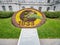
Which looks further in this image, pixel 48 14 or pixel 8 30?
pixel 48 14

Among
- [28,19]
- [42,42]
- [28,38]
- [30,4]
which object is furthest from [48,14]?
[28,38]

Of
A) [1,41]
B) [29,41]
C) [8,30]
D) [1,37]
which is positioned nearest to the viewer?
[29,41]

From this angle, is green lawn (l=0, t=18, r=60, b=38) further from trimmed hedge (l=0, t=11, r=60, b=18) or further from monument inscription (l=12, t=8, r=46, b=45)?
trimmed hedge (l=0, t=11, r=60, b=18)

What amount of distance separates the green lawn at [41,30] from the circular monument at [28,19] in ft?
1.78

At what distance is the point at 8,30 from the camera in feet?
49.0

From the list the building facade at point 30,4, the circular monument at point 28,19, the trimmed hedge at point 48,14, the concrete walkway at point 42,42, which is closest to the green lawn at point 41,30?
the circular monument at point 28,19

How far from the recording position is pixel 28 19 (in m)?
16.0

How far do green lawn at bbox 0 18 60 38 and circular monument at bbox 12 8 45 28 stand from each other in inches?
21.3

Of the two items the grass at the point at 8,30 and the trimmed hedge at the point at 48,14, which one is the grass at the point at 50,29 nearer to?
the trimmed hedge at the point at 48,14

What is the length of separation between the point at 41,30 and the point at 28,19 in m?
2.10

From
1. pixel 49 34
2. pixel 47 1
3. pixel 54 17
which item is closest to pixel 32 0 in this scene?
pixel 47 1

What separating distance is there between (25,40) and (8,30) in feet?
12.1

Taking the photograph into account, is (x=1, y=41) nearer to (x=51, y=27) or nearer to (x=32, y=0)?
(x=51, y=27)

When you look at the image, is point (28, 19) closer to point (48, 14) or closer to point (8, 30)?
point (8, 30)
